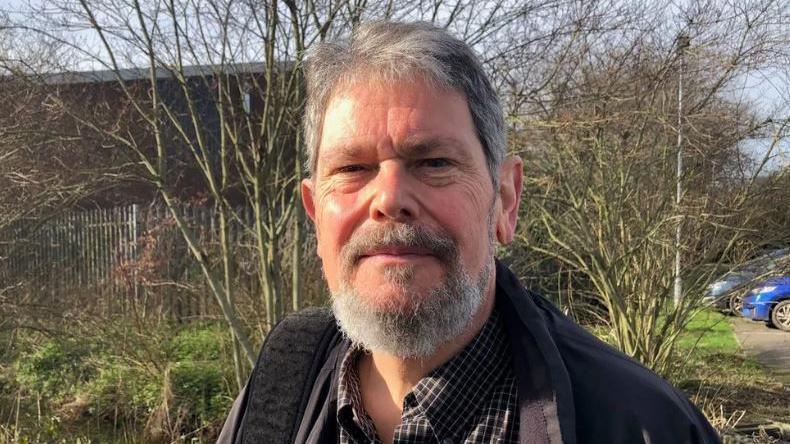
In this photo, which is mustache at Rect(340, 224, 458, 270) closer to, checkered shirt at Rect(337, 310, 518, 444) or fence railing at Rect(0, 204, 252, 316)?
checkered shirt at Rect(337, 310, 518, 444)

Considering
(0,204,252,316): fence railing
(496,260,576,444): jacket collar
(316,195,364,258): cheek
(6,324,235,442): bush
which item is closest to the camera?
(496,260,576,444): jacket collar

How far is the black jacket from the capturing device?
1.24 meters

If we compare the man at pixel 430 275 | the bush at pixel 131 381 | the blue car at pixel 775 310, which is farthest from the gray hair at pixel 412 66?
the blue car at pixel 775 310

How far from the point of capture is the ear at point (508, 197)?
1.61 metres

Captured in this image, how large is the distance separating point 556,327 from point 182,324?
6283 millimetres

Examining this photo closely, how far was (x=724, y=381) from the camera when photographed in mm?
7473

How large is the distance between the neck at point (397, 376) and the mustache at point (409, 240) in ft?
0.59

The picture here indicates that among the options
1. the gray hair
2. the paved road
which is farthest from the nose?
the paved road

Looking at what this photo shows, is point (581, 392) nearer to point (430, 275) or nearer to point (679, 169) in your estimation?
point (430, 275)

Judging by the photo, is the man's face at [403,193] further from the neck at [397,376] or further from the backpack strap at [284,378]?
the backpack strap at [284,378]

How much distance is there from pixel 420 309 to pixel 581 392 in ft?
1.16

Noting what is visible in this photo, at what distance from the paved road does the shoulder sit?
8564mm

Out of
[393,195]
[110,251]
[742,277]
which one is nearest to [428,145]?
[393,195]

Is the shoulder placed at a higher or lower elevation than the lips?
lower
